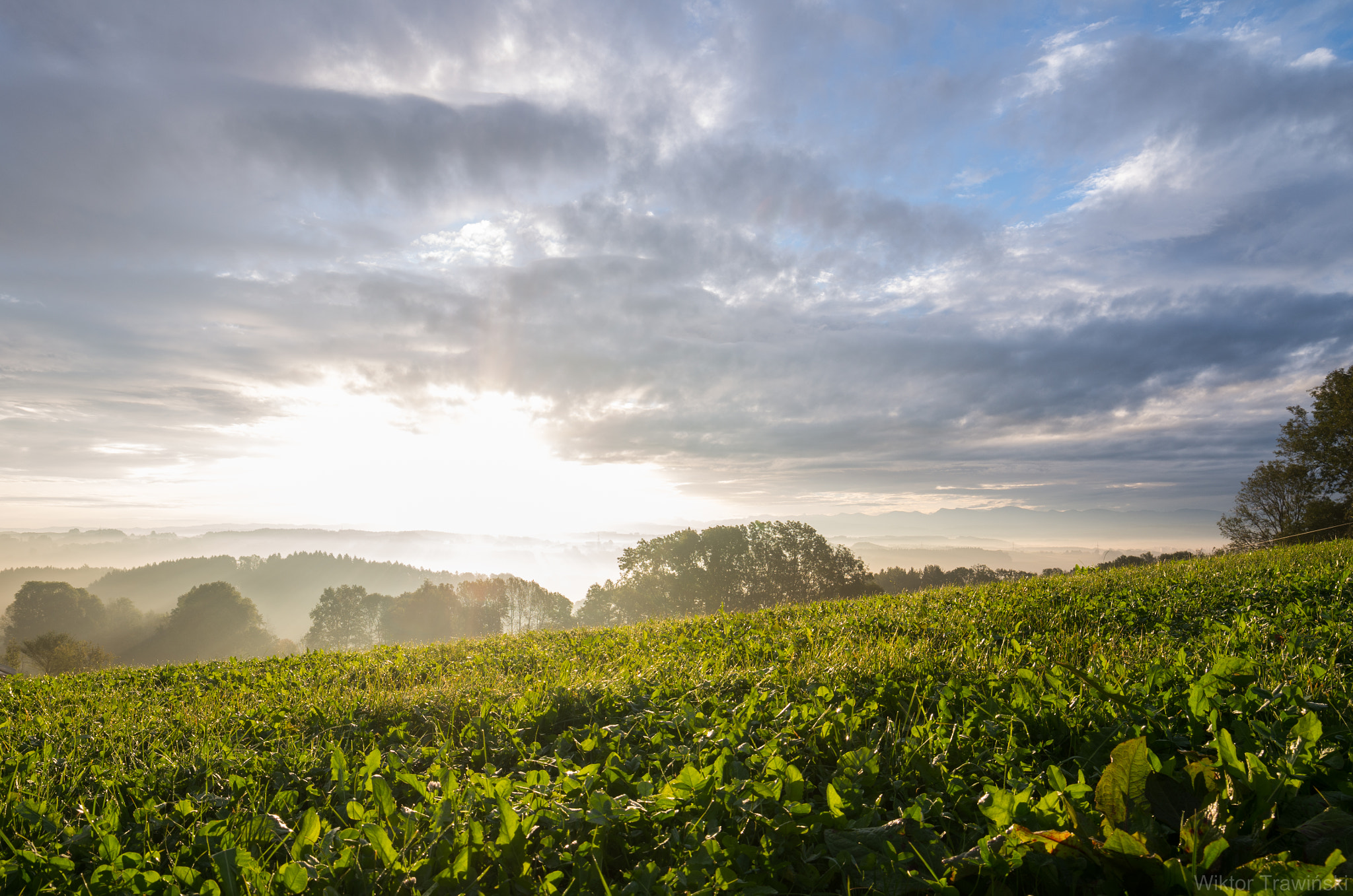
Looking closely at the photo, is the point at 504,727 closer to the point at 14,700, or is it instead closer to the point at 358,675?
the point at 358,675

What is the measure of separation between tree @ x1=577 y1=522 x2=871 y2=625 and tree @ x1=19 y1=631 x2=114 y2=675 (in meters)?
41.0

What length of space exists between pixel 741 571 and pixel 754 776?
47562 mm

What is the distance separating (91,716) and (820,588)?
46888 mm

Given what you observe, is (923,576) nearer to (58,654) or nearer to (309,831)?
(309,831)

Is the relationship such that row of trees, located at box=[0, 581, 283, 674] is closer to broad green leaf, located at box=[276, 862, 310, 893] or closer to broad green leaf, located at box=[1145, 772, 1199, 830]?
broad green leaf, located at box=[276, 862, 310, 893]

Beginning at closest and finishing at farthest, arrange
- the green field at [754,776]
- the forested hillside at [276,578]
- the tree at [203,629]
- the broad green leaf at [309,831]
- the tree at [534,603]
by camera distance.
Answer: the green field at [754,776]
the broad green leaf at [309,831]
the tree at [534,603]
the tree at [203,629]
the forested hillside at [276,578]

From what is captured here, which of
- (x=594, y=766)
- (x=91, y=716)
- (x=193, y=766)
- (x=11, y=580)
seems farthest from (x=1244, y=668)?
(x=11, y=580)

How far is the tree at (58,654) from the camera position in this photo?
44.5m

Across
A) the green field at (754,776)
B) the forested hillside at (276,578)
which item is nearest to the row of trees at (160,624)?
the forested hillside at (276,578)

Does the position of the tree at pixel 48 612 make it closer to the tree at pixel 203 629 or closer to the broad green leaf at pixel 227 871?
the tree at pixel 203 629

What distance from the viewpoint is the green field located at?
2.25 meters

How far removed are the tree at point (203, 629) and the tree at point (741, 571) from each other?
48431 millimetres

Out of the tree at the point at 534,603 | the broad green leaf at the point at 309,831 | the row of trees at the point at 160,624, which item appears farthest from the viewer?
the row of trees at the point at 160,624

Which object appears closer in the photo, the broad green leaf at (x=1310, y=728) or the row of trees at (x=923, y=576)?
the broad green leaf at (x=1310, y=728)
